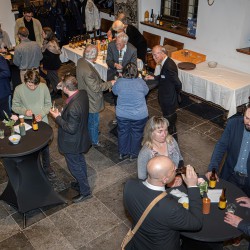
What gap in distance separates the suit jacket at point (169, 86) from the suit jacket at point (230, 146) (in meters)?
1.65

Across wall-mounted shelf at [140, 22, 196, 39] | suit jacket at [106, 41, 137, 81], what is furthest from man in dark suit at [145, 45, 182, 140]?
wall-mounted shelf at [140, 22, 196, 39]

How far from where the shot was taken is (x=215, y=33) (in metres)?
6.68

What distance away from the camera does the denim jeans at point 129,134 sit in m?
4.78

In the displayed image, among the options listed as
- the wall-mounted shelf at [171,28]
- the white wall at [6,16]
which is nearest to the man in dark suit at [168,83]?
the wall-mounted shelf at [171,28]

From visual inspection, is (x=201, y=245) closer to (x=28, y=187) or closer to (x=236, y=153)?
(x=236, y=153)

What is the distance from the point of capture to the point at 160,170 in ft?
7.70

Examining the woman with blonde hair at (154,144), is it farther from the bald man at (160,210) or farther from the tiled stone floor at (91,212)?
the tiled stone floor at (91,212)

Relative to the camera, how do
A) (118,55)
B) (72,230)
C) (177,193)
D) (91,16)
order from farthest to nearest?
(91,16) < (118,55) < (72,230) < (177,193)

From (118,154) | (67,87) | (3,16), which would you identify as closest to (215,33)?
(118,154)

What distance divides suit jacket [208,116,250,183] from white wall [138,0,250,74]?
3390mm

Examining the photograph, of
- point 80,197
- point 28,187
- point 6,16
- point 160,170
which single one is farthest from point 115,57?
point 6,16

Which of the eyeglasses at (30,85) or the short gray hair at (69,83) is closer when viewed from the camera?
the short gray hair at (69,83)

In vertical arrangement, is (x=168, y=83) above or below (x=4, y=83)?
above

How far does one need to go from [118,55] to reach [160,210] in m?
3.84
